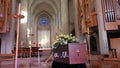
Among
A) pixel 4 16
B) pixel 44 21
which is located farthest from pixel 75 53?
pixel 44 21

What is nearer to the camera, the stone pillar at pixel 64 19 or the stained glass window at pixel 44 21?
the stone pillar at pixel 64 19

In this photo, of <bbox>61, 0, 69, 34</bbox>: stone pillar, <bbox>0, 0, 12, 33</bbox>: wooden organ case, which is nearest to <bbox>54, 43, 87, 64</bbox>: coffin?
<bbox>0, 0, 12, 33</bbox>: wooden organ case

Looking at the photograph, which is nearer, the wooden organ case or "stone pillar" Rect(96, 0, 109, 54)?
"stone pillar" Rect(96, 0, 109, 54)

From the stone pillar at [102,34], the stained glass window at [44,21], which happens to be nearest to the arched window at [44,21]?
the stained glass window at [44,21]

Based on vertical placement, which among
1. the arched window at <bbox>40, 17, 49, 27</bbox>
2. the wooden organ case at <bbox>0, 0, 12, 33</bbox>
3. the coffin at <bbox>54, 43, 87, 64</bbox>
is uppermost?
the arched window at <bbox>40, 17, 49, 27</bbox>

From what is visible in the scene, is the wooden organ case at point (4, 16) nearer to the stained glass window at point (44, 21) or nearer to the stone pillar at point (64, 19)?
the stone pillar at point (64, 19)

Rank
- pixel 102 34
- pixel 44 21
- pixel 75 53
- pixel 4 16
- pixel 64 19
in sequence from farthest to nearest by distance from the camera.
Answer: pixel 44 21, pixel 64 19, pixel 4 16, pixel 102 34, pixel 75 53

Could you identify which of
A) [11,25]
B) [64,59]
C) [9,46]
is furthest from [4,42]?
[64,59]

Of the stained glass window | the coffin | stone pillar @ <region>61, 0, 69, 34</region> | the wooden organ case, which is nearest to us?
the coffin

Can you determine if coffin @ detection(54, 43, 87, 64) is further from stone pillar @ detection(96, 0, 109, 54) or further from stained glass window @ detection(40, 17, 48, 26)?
stained glass window @ detection(40, 17, 48, 26)

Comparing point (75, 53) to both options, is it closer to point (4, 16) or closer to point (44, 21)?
point (4, 16)

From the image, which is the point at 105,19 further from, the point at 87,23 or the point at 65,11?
the point at 65,11

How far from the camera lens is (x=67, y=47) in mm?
3277

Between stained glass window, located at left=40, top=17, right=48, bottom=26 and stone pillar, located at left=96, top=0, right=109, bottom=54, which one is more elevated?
stained glass window, located at left=40, top=17, right=48, bottom=26
